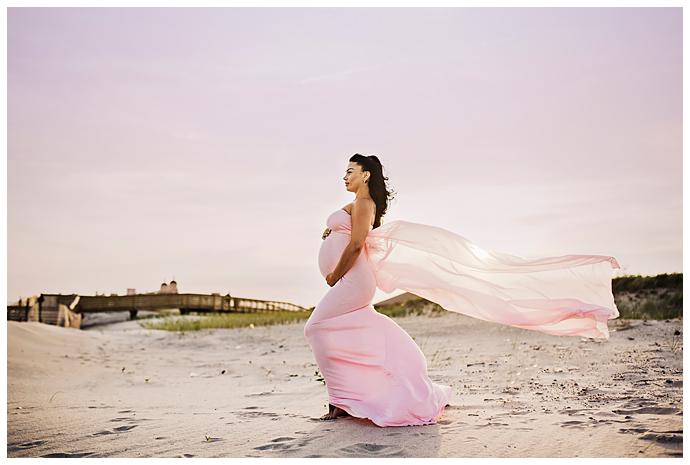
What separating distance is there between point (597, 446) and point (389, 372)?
1667mm

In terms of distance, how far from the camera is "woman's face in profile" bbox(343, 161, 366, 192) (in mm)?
6164

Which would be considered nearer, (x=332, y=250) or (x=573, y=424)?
(x=573, y=424)

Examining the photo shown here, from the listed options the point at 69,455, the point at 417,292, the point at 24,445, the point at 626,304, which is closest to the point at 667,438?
the point at 417,292

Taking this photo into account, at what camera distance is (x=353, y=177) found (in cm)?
617

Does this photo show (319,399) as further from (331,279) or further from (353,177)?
(353,177)

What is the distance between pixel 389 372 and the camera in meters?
5.93

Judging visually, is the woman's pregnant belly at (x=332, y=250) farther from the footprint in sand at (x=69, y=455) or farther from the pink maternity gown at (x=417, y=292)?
the footprint in sand at (x=69, y=455)

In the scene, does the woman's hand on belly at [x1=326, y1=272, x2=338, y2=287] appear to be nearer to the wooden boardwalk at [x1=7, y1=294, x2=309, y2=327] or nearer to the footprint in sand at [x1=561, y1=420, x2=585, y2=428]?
the footprint in sand at [x1=561, y1=420, x2=585, y2=428]

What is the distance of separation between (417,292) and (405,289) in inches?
6.2

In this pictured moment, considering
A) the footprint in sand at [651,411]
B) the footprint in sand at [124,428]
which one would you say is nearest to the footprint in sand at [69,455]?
the footprint in sand at [124,428]

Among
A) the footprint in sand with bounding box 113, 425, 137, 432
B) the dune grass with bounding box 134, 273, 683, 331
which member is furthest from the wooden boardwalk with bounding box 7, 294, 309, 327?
the footprint in sand with bounding box 113, 425, 137, 432

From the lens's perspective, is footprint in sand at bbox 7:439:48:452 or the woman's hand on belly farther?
the woman's hand on belly

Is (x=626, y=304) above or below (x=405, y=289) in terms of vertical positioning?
below

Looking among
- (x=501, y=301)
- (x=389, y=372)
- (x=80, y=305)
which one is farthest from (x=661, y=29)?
(x=80, y=305)
